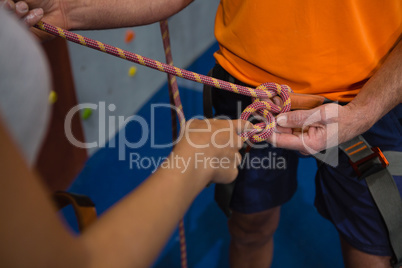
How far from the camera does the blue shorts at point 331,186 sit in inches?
31.4

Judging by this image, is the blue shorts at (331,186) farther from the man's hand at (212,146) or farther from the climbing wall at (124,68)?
the climbing wall at (124,68)

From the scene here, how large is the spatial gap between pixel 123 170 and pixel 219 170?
118 cm

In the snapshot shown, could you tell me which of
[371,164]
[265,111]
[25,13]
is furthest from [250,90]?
[25,13]

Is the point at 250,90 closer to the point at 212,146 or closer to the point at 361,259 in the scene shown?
the point at 212,146

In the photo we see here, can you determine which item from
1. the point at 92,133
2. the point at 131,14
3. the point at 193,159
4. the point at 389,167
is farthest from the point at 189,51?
the point at 193,159

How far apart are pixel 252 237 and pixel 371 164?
43cm

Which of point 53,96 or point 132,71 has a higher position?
point 53,96

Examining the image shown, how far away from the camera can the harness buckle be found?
2.52 ft

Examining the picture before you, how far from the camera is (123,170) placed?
1.70m

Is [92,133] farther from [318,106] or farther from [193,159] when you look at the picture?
[193,159]

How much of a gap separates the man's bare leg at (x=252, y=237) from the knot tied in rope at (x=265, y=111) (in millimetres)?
343

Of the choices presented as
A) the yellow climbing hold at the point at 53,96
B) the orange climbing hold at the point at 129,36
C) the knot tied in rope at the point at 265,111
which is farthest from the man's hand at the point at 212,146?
the orange climbing hold at the point at 129,36

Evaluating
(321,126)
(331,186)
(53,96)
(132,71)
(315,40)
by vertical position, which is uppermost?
(315,40)

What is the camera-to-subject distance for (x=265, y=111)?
0.77 meters
